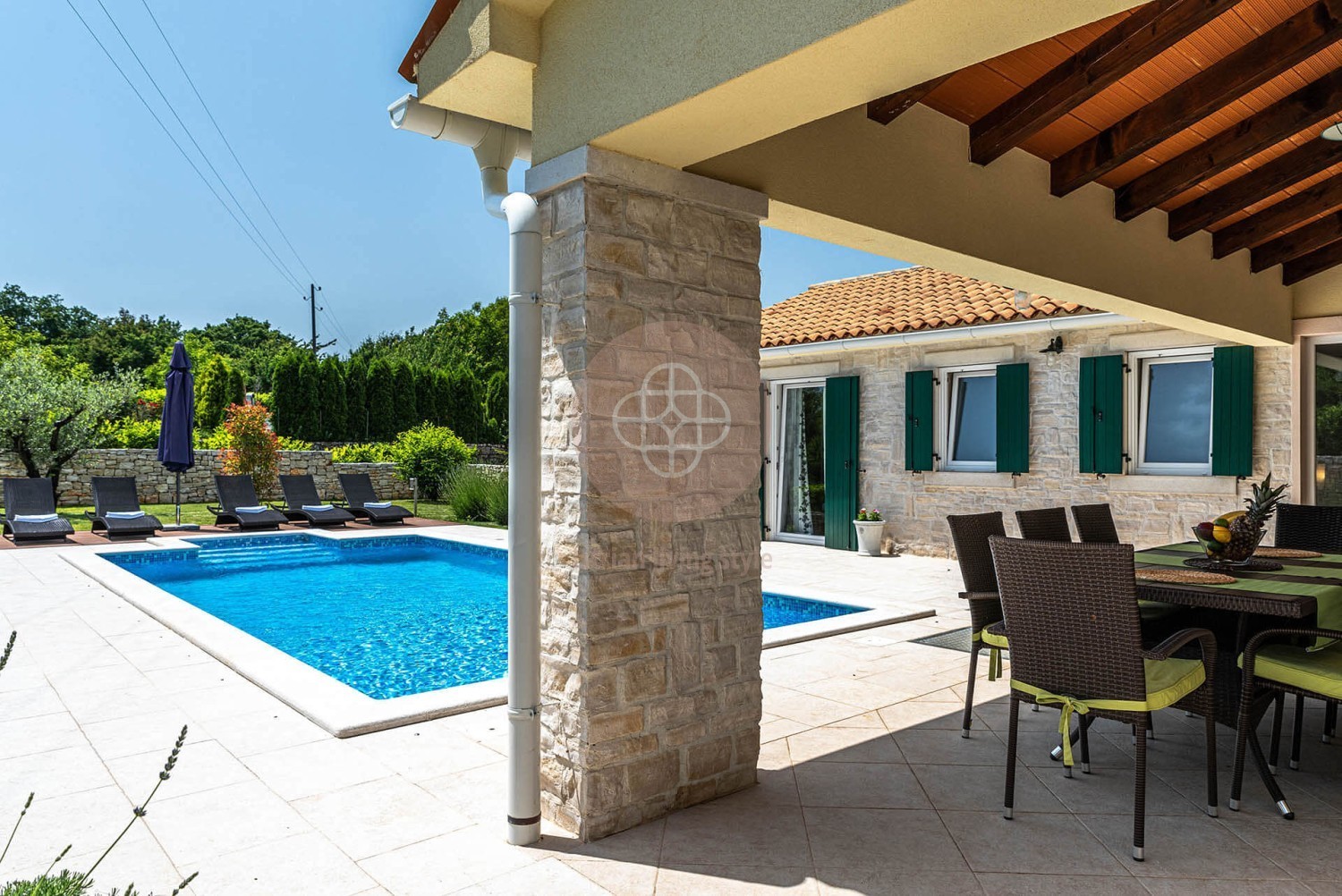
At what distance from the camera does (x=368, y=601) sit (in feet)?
28.0

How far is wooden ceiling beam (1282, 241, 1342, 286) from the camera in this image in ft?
23.8

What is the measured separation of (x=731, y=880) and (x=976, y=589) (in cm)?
214

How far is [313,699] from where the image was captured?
174 inches

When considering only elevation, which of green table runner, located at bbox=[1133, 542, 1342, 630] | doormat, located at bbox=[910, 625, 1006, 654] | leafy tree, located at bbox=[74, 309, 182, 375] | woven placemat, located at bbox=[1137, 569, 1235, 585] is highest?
leafy tree, located at bbox=[74, 309, 182, 375]

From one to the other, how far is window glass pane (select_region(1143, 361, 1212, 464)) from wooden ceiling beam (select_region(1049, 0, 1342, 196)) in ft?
15.1

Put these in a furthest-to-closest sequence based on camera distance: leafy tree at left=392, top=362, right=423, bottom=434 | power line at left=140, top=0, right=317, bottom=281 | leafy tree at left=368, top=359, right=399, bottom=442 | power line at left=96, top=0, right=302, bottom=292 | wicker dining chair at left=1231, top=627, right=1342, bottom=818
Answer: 1. power line at left=140, top=0, right=317, bottom=281
2. power line at left=96, top=0, right=302, bottom=292
3. leafy tree at left=392, top=362, right=423, bottom=434
4. leafy tree at left=368, top=359, right=399, bottom=442
5. wicker dining chair at left=1231, top=627, right=1342, bottom=818

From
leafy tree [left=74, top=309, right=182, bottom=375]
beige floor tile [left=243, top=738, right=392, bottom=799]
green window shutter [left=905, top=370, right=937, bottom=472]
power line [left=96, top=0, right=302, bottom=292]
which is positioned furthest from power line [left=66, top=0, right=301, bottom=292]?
beige floor tile [left=243, top=738, right=392, bottom=799]

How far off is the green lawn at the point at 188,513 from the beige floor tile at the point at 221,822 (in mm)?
11071

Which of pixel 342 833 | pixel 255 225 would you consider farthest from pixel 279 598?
pixel 255 225

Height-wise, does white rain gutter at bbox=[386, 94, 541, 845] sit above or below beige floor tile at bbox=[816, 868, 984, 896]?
above

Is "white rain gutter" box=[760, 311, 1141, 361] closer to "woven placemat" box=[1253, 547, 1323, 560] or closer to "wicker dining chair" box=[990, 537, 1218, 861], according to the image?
"woven placemat" box=[1253, 547, 1323, 560]

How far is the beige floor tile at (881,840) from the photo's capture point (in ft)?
9.34

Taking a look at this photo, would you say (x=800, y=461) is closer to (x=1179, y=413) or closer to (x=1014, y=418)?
(x=1014, y=418)

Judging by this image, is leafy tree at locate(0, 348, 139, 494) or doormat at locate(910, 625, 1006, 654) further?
leafy tree at locate(0, 348, 139, 494)
